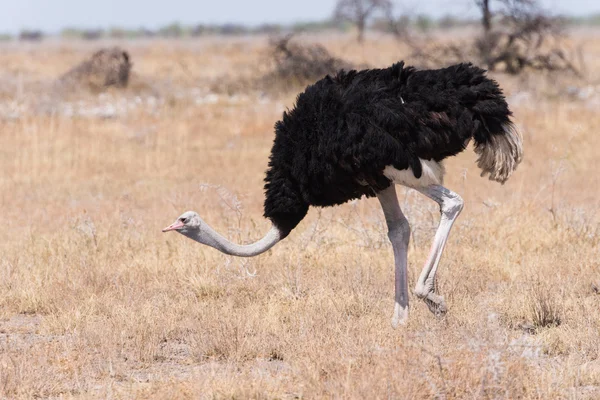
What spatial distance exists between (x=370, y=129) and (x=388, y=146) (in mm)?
147

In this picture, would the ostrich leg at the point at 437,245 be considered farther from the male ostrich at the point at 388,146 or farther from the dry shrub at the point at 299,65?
the dry shrub at the point at 299,65

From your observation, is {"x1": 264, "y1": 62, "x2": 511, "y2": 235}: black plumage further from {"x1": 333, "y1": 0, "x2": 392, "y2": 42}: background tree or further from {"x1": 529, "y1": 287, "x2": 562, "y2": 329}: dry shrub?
{"x1": 333, "y1": 0, "x2": 392, "y2": 42}: background tree

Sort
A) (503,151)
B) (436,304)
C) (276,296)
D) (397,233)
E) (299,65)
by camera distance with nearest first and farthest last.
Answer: (436,304)
(503,151)
(397,233)
(276,296)
(299,65)

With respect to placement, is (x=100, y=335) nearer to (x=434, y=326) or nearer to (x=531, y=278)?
(x=434, y=326)

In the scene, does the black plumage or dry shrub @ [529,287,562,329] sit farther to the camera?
dry shrub @ [529,287,562,329]

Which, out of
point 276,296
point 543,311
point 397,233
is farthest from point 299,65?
point 543,311

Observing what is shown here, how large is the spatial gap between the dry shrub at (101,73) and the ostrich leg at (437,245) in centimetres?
1758

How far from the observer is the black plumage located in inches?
234

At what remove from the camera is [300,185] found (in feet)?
20.3

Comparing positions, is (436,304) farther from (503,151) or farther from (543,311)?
(503,151)

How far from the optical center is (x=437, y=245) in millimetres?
6012

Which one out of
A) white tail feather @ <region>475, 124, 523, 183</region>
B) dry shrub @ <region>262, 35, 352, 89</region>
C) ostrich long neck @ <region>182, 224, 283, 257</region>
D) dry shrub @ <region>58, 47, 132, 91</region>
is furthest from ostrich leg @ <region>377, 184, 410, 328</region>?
dry shrub @ <region>58, 47, 132, 91</region>

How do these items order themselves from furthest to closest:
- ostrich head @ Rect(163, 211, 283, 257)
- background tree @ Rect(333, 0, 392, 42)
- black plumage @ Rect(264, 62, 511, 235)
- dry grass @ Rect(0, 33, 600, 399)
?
background tree @ Rect(333, 0, 392, 42) → black plumage @ Rect(264, 62, 511, 235) → ostrich head @ Rect(163, 211, 283, 257) → dry grass @ Rect(0, 33, 600, 399)

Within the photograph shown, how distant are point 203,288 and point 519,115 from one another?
10523mm
